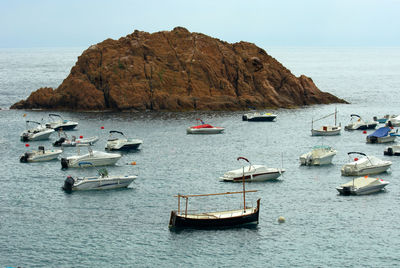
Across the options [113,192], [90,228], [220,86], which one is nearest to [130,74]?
[220,86]

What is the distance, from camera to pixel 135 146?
113m

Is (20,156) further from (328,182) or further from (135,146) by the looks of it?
(328,182)

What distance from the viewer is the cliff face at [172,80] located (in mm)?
160000

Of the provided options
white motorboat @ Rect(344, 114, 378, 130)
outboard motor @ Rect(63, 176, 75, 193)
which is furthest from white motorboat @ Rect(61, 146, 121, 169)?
white motorboat @ Rect(344, 114, 378, 130)

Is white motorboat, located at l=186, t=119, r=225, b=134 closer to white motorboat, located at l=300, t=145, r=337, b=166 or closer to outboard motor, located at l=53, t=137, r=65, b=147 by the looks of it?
outboard motor, located at l=53, t=137, r=65, b=147

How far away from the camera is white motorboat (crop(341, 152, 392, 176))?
9125 centimetres

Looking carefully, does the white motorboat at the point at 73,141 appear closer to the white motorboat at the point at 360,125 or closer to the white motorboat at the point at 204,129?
the white motorboat at the point at 204,129

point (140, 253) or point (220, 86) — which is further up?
point (220, 86)

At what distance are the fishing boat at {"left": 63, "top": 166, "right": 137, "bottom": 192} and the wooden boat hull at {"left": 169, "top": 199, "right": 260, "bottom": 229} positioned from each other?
17994 mm

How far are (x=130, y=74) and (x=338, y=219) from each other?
99.1m

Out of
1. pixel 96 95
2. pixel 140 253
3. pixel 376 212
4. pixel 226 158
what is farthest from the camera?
pixel 96 95

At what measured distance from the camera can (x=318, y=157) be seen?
98625mm

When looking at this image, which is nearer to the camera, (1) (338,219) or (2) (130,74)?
(1) (338,219)

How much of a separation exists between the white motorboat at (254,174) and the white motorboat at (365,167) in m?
9.71
